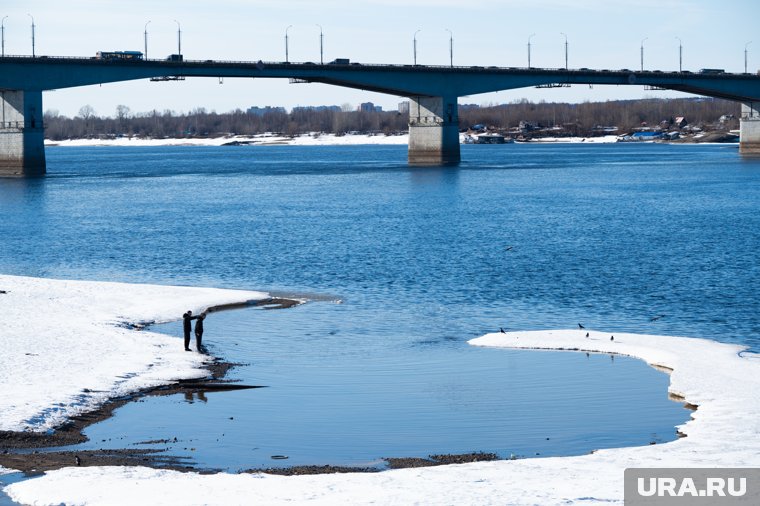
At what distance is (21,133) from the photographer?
105m

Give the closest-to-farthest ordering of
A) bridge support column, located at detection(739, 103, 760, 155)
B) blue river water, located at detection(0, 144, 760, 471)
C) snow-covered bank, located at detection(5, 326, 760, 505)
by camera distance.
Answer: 1. snow-covered bank, located at detection(5, 326, 760, 505)
2. blue river water, located at detection(0, 144, 760, 471)
3. bridge support column, located at detection(739, 103, 760, 155)

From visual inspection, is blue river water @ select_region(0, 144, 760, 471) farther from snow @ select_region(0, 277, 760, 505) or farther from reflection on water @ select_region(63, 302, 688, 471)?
snow @ select_region(0, 277, 760, 505)

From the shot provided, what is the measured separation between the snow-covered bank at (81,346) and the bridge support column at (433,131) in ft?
285

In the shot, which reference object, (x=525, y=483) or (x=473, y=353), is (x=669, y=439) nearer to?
(x=525, y=483)

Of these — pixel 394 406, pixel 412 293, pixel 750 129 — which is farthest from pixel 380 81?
pixel 394 406

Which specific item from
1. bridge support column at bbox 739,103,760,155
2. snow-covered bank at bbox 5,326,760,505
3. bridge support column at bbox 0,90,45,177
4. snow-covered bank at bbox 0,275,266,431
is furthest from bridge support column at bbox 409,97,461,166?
snow-covered bank at bbox 5,326,760,505

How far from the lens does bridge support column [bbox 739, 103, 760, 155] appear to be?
147m

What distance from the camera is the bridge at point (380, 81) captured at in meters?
101

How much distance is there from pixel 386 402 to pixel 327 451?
3.70 m

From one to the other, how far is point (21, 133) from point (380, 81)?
34.0 meters

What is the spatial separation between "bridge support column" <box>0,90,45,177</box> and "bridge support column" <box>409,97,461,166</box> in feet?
127

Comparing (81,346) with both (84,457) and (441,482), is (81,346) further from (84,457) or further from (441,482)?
(441,482)

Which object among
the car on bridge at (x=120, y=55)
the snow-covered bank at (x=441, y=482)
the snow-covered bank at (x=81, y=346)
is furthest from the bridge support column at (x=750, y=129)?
the snow-covered bank at (x=441, y=482)

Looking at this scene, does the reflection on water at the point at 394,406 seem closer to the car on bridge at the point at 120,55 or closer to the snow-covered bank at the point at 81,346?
the snow-covered bank at the point at 81,346
